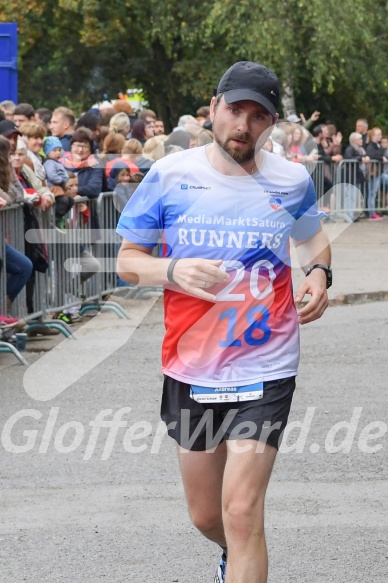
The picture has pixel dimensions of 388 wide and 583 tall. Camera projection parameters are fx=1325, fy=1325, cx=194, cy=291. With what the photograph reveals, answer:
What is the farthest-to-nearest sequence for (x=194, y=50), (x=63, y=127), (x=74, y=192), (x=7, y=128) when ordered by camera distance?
(x=194, y=50), (x=63, y=127), (x=74, y=192), (x=7, y=128)

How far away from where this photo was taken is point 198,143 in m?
15.9

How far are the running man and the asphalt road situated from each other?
36.8 inches

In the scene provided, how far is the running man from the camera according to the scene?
4.52m

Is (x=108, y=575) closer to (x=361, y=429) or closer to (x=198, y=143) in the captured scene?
(x=361, y=429)

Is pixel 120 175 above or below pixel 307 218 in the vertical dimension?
below

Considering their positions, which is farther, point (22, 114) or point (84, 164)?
point (22, 114)

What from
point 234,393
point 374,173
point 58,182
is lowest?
point 374,173

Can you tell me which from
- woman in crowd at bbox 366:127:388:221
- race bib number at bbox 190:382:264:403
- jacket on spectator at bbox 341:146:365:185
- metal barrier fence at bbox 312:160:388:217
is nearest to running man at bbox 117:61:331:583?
race bib number at bbox 190:382:264:403

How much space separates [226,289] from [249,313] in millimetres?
118

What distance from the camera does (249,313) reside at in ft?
15.0

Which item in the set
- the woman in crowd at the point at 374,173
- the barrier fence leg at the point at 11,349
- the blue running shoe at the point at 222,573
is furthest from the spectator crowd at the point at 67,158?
the blue running shoe at the point at 222,573

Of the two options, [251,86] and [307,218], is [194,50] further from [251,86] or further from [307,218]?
[251,86]

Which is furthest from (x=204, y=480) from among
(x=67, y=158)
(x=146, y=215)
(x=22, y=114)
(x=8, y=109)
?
(x=8, y=109)

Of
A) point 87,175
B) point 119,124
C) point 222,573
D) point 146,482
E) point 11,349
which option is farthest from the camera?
point 119,124
